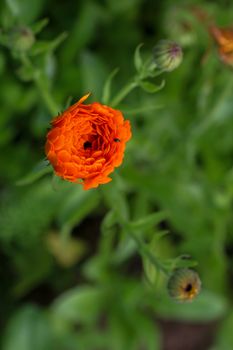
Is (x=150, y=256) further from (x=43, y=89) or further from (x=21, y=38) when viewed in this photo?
(x=21, y=38)

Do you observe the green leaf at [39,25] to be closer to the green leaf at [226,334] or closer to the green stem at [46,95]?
the green stem at [46,95]

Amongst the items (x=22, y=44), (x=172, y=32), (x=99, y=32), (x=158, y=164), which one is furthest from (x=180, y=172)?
(x=22, y=44)

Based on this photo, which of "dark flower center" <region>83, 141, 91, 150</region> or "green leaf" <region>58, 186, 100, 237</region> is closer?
"dark flower center" <region>83, 141, 91, 150</region>

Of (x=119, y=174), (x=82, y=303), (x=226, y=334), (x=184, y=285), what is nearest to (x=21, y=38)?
(x=119, y=174)

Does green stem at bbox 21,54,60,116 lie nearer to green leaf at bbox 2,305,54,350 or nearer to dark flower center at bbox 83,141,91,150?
dark flower center at bbox 83,141,91,150

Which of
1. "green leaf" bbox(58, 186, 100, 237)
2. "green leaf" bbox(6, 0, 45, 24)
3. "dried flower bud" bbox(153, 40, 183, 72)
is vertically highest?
"green leaf" bbox(6, 0, 45, 24)

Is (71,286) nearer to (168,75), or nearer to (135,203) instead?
(135,203)

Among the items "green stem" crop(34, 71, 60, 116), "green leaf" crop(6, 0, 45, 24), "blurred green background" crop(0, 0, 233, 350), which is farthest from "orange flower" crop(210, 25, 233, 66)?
"green leaf" crop(6, 0, 45, 24)
